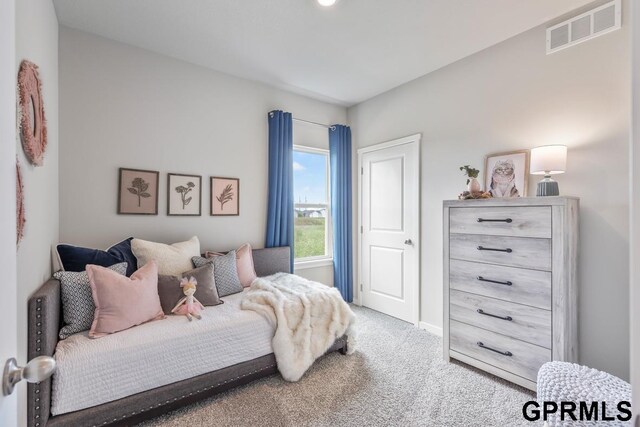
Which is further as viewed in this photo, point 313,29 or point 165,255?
point 165,255

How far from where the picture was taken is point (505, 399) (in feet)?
6.75

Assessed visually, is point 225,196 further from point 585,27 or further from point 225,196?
point 585,27

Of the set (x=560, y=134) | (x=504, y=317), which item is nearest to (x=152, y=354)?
(x=504, y=317)

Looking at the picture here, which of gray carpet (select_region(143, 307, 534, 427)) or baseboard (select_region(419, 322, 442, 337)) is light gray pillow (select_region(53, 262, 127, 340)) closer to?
gray carpet (select_region(143, 307, 534, 427))

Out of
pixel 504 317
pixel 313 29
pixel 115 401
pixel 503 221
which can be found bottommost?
pixel 115 401

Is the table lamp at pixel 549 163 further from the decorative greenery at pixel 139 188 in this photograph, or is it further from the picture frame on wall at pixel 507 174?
the decorative greenery at pixel 139 188

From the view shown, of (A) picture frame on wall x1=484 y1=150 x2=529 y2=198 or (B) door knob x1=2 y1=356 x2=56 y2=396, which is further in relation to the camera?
(A) picture frame on wall x1=484 y1=150 x2=529 y2=198

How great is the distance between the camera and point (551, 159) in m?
2.15

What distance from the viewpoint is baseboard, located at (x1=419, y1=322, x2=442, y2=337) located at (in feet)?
10.3

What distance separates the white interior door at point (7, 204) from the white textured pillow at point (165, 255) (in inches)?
75.7

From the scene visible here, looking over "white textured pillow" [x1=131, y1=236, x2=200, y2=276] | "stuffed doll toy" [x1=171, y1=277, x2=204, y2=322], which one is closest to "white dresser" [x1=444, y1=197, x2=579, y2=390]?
"stuffed doll toy" [x1=171, y1=277, x2=204, y2=322]

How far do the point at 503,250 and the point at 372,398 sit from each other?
1.41 m

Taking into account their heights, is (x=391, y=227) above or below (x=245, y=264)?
above

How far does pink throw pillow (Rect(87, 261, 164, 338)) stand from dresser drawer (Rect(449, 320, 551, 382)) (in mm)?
2359
